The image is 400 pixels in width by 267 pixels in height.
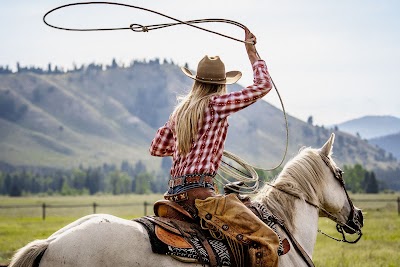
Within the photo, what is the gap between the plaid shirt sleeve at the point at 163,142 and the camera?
712 centimetres

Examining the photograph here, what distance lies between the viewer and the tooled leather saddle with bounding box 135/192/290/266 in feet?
19.5

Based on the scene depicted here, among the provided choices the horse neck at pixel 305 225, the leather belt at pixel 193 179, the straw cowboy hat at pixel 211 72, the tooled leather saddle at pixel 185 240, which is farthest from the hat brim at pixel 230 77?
the horse neck at pixel 305 225

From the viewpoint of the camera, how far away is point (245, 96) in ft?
21.3

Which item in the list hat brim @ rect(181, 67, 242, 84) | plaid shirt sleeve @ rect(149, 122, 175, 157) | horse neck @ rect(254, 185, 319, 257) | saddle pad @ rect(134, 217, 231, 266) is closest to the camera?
saddle pad @ rect(134, 217, 231, 266)

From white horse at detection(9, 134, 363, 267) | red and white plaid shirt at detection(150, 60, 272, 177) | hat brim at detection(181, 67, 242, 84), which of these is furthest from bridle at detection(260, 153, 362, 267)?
hat brim at detection(181, 67, 242, 84)

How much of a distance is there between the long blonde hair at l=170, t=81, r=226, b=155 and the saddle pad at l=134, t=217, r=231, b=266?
0.87 meters

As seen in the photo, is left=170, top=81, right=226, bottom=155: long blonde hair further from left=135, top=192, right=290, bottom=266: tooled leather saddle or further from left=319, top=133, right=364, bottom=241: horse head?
left=319, top=133, right=364, bottom=241: horse head

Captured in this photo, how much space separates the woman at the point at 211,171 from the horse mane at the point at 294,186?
40.5 inches

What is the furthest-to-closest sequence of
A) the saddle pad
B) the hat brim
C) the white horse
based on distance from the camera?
the hat brim
the saddle pad
the white horse

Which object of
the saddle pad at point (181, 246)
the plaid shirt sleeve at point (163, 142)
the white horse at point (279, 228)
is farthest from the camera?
the plaid shirt sleeve at point (163, 142)

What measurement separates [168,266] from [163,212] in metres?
0.80

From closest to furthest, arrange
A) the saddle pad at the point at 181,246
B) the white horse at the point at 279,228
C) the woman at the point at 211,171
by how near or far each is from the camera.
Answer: the white horse at the point at 279,228, the saddle pad at the point at 181,246, the woman at the point at 211,171

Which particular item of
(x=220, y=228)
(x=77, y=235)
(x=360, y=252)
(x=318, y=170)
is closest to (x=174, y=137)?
(x=220, y=228)

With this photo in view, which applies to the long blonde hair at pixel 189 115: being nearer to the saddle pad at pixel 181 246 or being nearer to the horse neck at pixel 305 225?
the saddle pad at pixel 181 246
